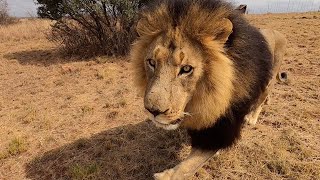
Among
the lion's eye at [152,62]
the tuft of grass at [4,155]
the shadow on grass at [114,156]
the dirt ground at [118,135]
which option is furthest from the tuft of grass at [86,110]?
the lion's eye at [152,62]

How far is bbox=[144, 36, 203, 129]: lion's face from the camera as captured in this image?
7.30 ft

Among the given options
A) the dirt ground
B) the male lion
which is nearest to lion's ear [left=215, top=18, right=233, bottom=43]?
the male lion

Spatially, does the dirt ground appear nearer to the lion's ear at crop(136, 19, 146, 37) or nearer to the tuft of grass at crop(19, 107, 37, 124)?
the tuft of grass at crop(19, 107, 37, 124)

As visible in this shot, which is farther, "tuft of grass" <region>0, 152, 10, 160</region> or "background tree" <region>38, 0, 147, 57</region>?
"background tree" <region>38, 0, 147, 57</region>

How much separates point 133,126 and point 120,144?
504mm

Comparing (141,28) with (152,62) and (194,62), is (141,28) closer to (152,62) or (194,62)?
(152,62)

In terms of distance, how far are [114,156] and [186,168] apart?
46.6 inches

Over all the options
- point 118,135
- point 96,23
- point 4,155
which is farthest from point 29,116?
point 96,23

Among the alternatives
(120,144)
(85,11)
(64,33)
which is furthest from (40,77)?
(120,144)

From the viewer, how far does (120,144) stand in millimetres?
4020

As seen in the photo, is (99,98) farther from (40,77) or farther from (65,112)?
(40,77)

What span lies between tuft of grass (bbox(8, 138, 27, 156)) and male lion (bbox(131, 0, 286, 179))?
2.09 m

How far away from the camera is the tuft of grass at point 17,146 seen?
157 inches

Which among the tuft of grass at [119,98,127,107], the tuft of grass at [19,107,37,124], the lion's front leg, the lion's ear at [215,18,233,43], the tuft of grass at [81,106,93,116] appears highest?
the lion's ear at [215,18,233,43]
